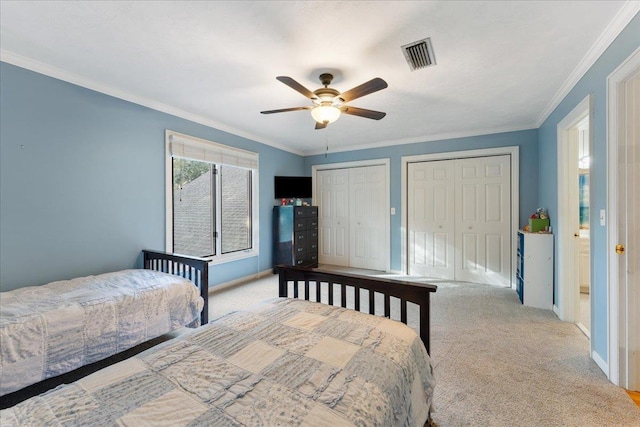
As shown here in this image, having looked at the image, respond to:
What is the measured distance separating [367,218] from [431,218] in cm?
113

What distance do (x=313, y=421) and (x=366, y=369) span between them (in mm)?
325

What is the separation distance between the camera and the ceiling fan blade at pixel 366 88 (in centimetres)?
197

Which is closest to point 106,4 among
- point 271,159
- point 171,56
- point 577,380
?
point 171,56

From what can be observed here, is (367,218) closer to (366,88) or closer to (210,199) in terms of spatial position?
(210,199)

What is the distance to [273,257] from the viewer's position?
16.1 ft

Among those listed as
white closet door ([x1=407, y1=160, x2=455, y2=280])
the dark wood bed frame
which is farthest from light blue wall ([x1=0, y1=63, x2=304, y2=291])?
white closet door ([x1=407, y1=160, x2=455, y2=280])

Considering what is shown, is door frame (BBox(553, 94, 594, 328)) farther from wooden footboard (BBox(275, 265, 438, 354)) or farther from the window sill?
the window sill

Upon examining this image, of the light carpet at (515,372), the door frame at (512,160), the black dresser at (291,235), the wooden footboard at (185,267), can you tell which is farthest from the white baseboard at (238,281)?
the door frame at (512,160)

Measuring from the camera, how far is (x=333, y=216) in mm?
5578

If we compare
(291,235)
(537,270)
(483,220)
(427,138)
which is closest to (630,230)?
(537,270)

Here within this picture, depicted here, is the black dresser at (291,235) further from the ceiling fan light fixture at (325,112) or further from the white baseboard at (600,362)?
the white baseboard at (600,362)

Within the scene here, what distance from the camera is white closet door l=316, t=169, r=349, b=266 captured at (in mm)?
5453

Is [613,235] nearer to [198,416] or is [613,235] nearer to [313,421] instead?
[313,421]

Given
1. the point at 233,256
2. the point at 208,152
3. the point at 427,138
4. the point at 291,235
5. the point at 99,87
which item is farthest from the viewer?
the point at 291,235
